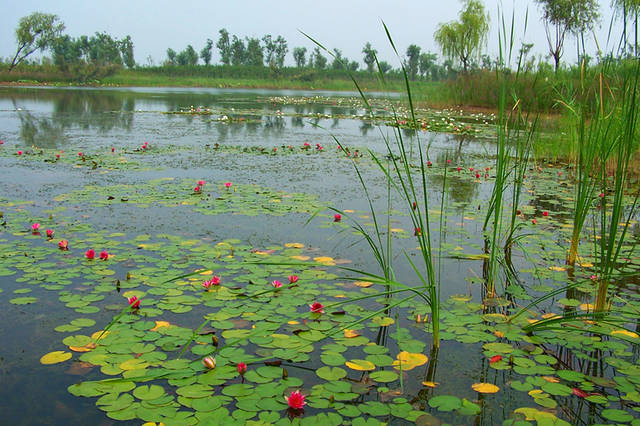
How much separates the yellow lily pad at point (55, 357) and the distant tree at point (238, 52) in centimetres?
5364

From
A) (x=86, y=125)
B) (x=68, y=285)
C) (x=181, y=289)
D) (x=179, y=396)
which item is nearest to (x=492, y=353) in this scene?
(x=179, y=396)

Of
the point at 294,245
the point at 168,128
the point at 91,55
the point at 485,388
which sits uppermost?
the point at 91,55

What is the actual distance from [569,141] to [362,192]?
3.18 metres

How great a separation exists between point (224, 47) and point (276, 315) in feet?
179

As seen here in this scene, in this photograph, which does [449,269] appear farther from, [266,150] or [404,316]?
[266,150]

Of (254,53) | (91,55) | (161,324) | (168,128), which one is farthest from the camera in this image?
(254,53)

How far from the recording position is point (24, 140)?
7215 millimetres

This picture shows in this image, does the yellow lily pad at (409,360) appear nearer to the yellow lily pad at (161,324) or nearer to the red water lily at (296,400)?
the red water lily at (296,400)

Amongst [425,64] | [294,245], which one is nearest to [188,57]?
[425,64]

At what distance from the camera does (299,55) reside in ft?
181

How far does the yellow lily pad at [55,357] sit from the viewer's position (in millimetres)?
1774

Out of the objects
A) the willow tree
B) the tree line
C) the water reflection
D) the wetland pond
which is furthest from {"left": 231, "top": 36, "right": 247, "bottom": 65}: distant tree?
the wetland pond

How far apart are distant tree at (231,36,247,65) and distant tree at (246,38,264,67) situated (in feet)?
1.74

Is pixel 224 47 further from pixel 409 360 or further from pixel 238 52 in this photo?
pixel 409 360
